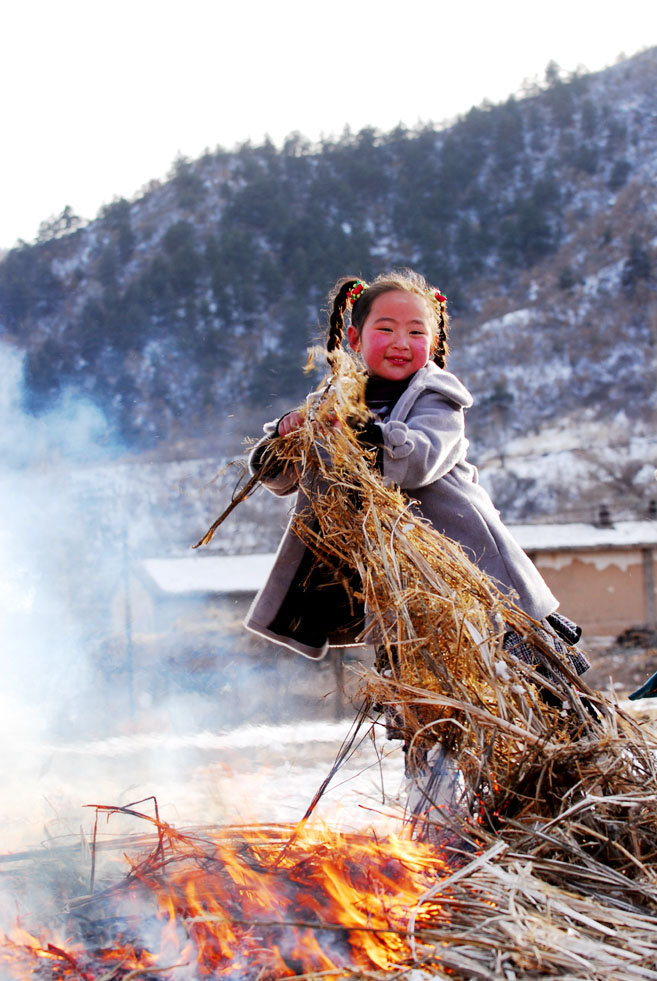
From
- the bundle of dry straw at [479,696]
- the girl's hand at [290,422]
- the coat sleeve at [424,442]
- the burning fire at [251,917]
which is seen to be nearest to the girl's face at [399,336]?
the coat sleeve at [424,442]

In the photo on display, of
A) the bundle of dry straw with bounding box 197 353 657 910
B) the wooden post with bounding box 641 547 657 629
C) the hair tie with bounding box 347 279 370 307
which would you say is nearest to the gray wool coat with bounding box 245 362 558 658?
the bundle of dry straw with bounding box 197 353 657 910

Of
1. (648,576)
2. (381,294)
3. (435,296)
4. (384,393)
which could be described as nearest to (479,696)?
(384,393)

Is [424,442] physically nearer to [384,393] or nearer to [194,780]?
[384,393]

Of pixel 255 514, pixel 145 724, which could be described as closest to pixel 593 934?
pixel 145 724

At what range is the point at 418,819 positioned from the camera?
2012 mm

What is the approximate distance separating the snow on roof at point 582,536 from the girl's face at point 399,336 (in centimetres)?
1044

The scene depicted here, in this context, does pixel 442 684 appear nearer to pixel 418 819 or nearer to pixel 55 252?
pixel 418 819

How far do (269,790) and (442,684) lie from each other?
269 cm

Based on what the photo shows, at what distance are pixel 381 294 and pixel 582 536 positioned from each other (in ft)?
42.4

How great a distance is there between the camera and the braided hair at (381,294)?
8.92 feet

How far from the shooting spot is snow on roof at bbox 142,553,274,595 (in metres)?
11.4

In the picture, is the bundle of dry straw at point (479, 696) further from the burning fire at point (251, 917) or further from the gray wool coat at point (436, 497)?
the burning fire at point (251, 917)

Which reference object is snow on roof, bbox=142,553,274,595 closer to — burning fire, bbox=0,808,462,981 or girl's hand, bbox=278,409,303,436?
girl's hand, bbox=278,409,303,436

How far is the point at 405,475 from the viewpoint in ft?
7.64
